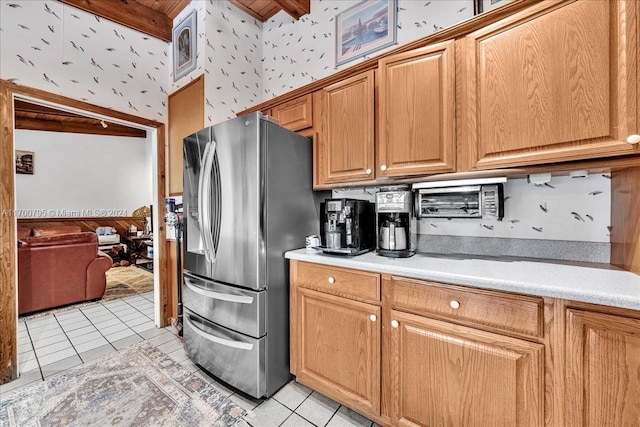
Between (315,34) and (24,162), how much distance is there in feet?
24.1

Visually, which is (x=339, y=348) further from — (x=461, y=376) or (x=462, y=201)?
(x=462, y=201)

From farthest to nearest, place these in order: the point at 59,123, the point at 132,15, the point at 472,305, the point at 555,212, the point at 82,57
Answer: the point at 59,123, the point at 132,15, the point at 82,57, the point at 555,212, the point at 472,305

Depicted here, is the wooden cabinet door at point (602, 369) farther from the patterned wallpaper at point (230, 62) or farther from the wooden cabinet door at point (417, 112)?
the patterned wallpaper at point (230, 62)

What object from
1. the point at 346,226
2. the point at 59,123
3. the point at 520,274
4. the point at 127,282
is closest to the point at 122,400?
the point at 346,226

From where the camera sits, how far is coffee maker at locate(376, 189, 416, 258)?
4.95 ft

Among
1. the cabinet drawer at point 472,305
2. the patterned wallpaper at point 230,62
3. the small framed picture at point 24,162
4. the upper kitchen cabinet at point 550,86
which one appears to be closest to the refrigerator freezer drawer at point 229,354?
the cabinet drawer at point 472,305

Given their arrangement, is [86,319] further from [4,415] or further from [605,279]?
[605,279]

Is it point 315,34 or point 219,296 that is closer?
point 219,296

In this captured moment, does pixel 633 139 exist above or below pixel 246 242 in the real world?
above

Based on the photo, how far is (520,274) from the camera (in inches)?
42.5

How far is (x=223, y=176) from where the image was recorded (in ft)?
5.68

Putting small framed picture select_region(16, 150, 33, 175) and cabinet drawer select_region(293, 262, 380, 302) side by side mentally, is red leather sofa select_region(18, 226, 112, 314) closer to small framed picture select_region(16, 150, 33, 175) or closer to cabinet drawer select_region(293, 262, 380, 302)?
cabinet drawer select_region(293, 262, 380, 302)

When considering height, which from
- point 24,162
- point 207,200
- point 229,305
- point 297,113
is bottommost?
point 229,305

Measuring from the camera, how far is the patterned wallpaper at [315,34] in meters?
1.80
